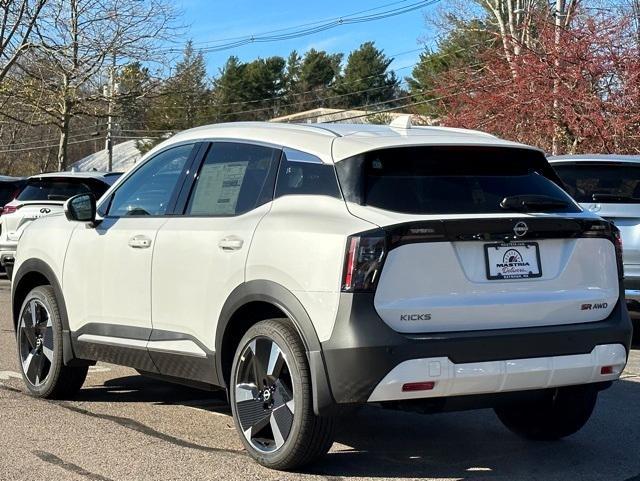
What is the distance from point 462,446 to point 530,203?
162 cm

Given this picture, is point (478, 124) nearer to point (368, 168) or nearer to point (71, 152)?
point (368, 168)

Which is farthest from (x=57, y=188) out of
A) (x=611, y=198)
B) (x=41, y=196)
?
(x=611, y=198)

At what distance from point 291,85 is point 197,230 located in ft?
244

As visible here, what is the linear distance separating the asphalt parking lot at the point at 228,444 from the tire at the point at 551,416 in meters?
0.08

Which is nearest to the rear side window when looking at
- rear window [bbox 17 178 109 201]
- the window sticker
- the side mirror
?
rear window [bbox 17 178 109 201]

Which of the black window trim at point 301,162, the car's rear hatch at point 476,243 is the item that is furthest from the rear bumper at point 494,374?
the black window trim at point 301,162

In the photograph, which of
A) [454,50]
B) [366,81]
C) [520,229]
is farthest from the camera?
[366,81]

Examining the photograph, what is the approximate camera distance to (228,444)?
556 centimetres

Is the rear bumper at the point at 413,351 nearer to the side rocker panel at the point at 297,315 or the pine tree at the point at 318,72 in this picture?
the side rocker panel at the point at 297,315

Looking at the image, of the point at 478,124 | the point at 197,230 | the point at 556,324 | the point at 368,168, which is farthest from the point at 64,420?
the point at 478,124

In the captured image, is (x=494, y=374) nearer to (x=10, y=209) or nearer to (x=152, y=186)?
(x=152, y=186)

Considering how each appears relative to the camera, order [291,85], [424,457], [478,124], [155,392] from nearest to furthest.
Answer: [424,457], [155,392], [478,124], [291,85]

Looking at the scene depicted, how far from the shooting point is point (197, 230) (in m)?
5.42

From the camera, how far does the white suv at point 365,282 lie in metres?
4.45
